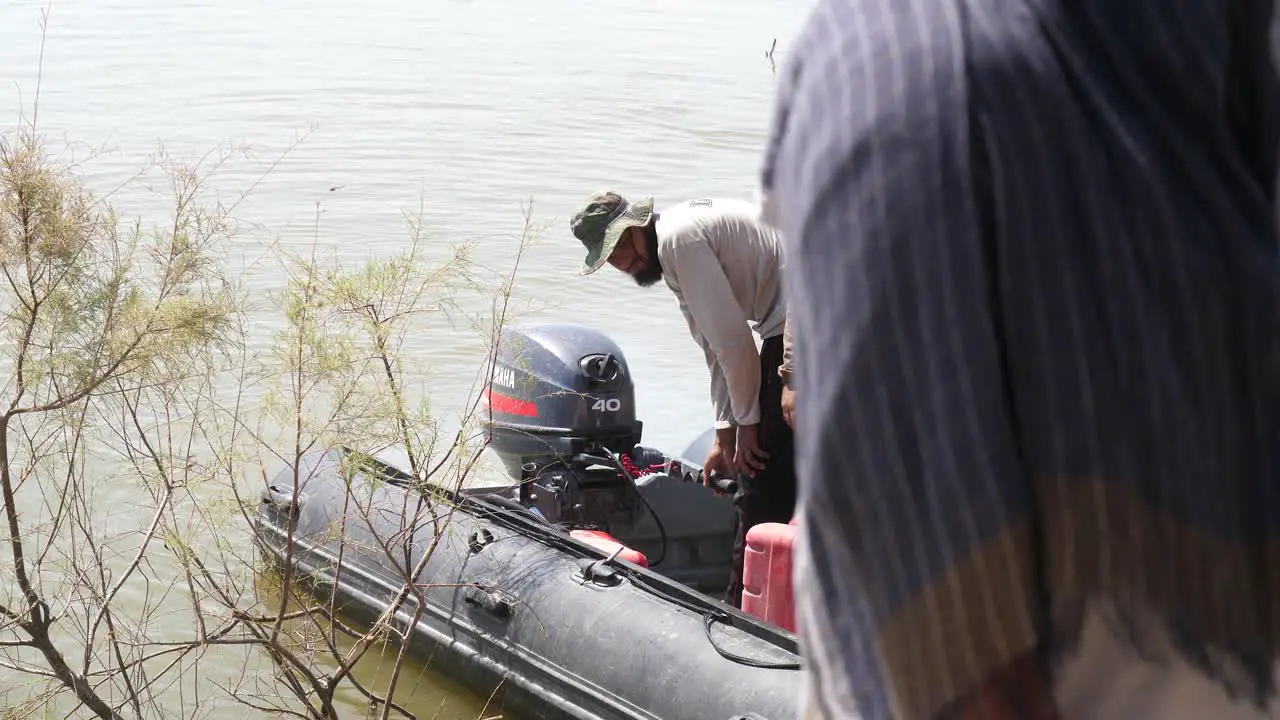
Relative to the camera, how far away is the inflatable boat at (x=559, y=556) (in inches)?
143

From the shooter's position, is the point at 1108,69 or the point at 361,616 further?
the point at 361,616

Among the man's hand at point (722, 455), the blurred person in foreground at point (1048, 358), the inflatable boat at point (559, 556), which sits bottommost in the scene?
the inflatable boat at point (559, 556)

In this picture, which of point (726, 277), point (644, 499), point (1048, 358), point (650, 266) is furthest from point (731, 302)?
point (1048, 358)

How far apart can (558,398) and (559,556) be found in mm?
606

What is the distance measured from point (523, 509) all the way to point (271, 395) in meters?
1.14

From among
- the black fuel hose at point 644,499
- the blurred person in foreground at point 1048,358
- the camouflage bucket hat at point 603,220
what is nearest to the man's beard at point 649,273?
the camouflage bucket hat at point 603,220

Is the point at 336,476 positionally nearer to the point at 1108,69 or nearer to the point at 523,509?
the point at 523,509

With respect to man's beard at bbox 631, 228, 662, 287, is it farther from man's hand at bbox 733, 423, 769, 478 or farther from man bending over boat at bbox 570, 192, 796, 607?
man's hand at bbox 733, 423, 769, 478

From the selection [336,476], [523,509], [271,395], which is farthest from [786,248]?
[336,476]

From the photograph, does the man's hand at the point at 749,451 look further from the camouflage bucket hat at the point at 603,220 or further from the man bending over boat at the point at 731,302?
the camouflage bucket hat at the point at 603,220

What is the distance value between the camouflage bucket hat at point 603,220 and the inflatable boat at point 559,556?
51 cm

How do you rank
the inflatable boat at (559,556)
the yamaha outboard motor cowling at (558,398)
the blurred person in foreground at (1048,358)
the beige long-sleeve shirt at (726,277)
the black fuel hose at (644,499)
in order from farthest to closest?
the yamaha outboard motor cowling at (558,398) → the black fuel hose at (644,499) → the beige long-sleeve shirt at (726,277) → the inflatable boat at (559,556) → the blurred person in foreground at (1048,358)

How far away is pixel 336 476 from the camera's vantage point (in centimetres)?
477

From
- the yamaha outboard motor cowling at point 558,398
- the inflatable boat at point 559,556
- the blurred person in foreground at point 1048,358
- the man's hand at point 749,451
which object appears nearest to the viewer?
the blurred person in foreground at point 1048,358
